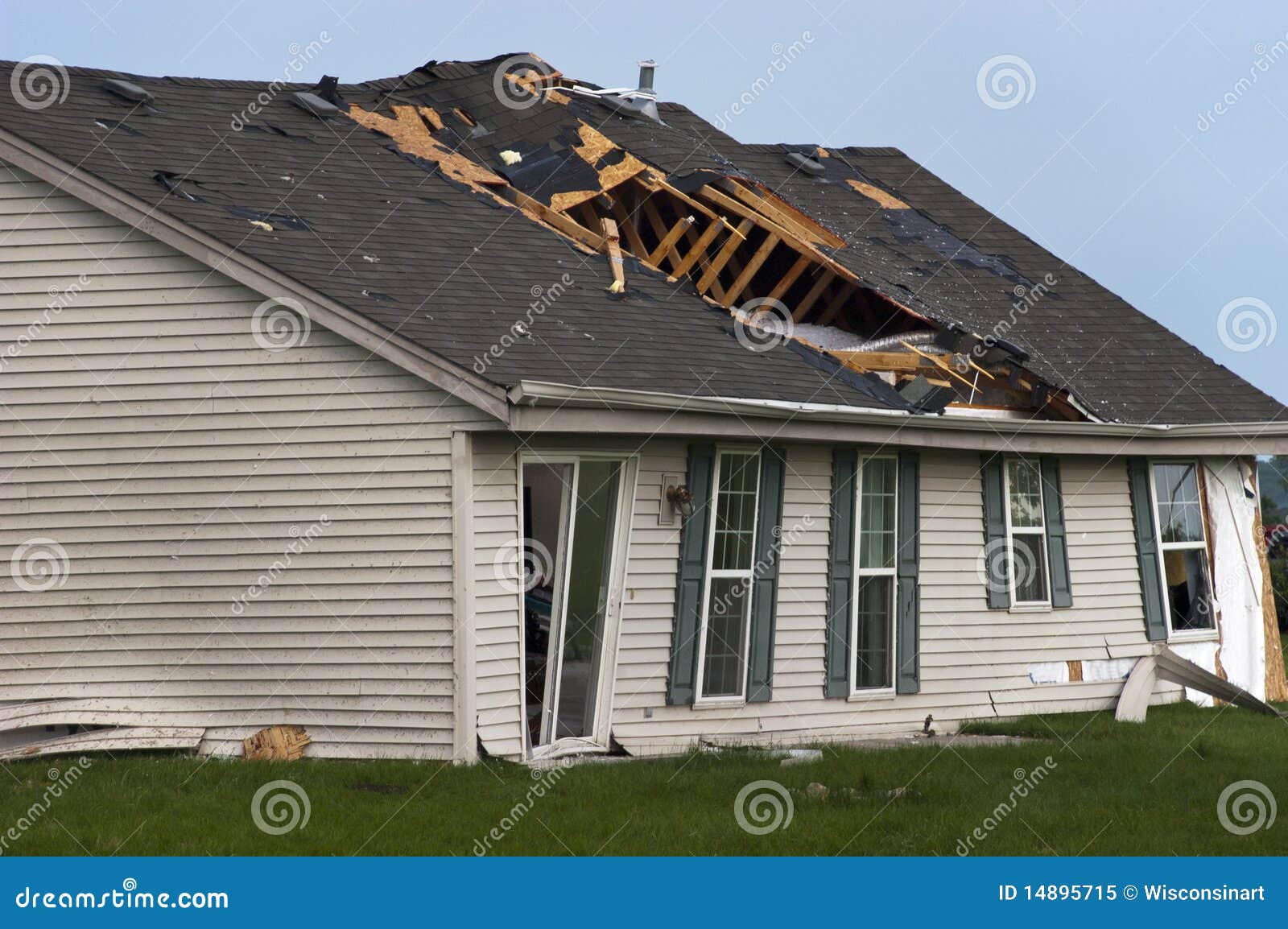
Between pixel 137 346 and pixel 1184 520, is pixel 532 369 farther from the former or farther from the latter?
pixel 1184 520

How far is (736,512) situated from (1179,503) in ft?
21.6

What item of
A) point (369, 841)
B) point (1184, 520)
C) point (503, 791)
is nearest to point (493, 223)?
point (503, 791)

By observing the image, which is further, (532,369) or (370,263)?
(370,263)

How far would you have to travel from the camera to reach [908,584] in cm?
1405

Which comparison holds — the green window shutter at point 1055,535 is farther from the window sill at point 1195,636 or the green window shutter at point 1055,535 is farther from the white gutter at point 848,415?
→ the window sill at point 1195,636

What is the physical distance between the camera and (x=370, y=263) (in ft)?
40.3

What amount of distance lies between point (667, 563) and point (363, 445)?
2.74 meters

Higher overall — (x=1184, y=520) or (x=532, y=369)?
(x=1184, y=520)

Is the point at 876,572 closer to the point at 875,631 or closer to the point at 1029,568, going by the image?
the point at 875,631

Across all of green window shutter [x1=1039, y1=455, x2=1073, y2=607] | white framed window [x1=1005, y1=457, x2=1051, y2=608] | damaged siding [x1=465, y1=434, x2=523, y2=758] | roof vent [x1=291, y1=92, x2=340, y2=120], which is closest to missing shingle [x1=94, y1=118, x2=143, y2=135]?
roof vent [x1=291, y1=92, x2=340, y2=120]

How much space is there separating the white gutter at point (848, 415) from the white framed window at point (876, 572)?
2.17 ft

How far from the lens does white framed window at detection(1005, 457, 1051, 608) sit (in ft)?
49.4

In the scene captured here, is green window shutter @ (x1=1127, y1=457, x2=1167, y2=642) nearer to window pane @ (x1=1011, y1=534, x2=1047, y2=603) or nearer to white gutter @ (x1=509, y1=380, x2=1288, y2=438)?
white gutter @ (x1=509, y1=380, x2=1288, y2=438)

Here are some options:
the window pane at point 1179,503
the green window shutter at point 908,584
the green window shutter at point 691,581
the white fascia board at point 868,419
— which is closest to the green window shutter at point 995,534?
the white fascia board at point 868,419
